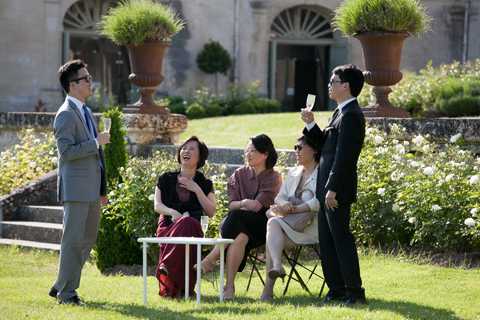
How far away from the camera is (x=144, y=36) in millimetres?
12430

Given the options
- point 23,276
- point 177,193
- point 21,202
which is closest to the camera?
point 177,193

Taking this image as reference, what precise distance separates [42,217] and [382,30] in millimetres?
4413

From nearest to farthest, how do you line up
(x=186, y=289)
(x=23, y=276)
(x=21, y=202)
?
(x=186, y=289) < (x=23, y=276) < (x=21, y=202)

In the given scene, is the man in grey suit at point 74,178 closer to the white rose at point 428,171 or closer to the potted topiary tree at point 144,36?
the white rose at point 428,171

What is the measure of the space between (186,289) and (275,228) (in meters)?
0.80

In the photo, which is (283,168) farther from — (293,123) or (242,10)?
(242,10)

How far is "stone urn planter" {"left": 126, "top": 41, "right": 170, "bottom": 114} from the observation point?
41.3ft

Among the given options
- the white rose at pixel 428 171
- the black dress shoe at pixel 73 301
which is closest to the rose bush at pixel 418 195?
the white rose at pixel 428 171

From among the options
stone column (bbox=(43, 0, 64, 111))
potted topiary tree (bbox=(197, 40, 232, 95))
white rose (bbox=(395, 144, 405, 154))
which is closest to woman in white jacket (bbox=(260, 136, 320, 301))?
white rose (bbox=(395, 144, 405, 154))

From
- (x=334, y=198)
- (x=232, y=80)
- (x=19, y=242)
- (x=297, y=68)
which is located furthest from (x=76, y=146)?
(x=297, y=68)

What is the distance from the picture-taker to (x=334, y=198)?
23.1ft

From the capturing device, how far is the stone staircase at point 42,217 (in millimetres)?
11367

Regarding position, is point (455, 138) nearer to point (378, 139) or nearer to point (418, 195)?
point (378, 139)

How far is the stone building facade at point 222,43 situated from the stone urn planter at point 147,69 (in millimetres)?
10601
